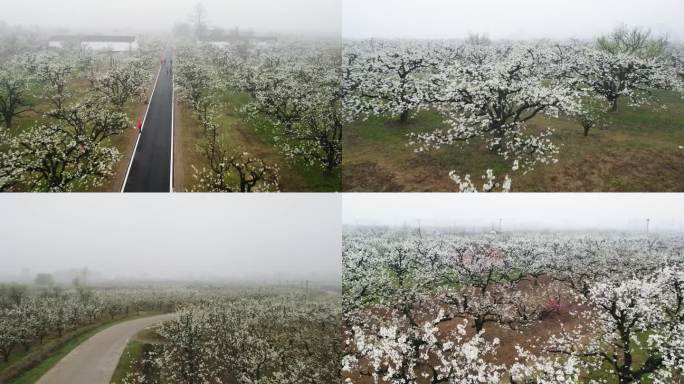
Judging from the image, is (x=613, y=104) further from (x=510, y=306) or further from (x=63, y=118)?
(x=63, y=118)

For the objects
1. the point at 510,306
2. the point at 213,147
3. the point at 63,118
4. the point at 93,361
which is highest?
the point at 63,118

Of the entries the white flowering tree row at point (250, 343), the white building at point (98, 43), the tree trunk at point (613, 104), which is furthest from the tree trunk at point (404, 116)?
the white building at point (98, 43)

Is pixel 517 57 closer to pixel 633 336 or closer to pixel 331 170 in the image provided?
pixel 331 170

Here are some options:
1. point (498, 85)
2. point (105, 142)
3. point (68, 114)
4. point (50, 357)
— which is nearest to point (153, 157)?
point (105, 142)

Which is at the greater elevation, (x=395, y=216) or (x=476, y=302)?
(x=395, y=216)

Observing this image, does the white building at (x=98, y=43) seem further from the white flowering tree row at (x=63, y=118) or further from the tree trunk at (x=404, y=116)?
the tree trunk at (x=404, y=116)

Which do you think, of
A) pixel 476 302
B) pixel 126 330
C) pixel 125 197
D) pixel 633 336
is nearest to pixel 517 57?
pixel 476 302
